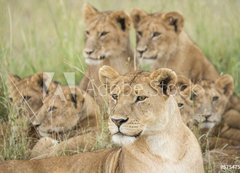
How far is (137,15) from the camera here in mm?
8789

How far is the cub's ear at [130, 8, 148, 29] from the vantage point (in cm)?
875

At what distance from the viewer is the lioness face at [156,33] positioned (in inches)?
341

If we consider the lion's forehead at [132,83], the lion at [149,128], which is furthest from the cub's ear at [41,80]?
the lion's forehead at [132,83]

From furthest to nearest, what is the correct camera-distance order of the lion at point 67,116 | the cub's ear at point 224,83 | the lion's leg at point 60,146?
1. the cub's ear at point 224,83
2. the lion at point 67,116
3. the lion's leg at point 60,146

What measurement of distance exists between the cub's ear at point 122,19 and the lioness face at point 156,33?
14 cm

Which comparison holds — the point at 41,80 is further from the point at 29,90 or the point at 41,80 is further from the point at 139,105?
the point at 139,105

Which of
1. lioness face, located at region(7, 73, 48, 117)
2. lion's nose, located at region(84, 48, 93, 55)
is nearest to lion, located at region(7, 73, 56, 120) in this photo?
lioness face, located at region(7, 73, 48, 117)

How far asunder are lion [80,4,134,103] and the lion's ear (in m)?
0.14

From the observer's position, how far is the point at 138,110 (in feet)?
19.3

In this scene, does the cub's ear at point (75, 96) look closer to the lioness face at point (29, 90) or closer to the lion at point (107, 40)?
the lioness face at point (29, 90)

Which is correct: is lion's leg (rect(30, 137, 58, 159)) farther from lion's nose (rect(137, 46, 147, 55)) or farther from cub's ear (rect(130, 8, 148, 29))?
cub's ear (rect(130, 8, 148, 29))

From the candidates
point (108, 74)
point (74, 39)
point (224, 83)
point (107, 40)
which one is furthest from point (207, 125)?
point (74, 39)

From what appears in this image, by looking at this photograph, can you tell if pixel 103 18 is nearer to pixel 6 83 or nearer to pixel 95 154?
pixel 6 83

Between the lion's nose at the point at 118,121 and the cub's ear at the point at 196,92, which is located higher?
the lion's nose at the point at 118,121
